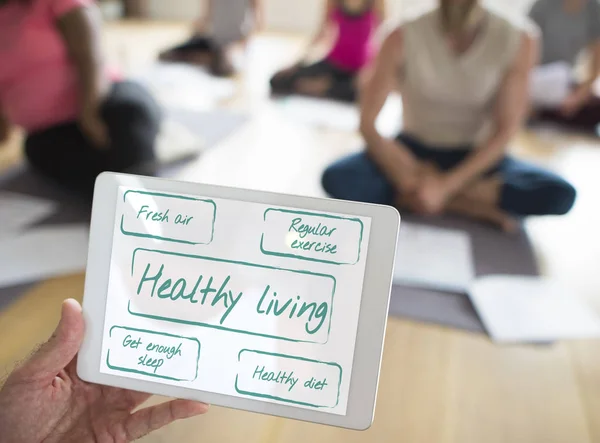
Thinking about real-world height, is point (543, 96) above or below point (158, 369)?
below

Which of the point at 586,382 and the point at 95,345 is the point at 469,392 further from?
the point at 95,345

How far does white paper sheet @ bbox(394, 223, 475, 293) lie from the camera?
4.55ft

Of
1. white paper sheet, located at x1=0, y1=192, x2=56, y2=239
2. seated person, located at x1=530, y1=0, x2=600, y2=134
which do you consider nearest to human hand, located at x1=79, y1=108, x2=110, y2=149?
white paper sheet, located at x1=0, y1=192, x2=56, y2=239

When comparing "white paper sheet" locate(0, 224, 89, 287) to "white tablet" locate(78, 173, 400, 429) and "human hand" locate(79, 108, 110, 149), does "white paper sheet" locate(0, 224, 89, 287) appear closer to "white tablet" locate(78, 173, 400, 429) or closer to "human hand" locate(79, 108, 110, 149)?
"human hand" locate(79, 108, 110, 149)

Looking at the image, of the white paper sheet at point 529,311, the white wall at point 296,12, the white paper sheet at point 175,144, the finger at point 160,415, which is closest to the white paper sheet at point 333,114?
the white paper sheet at point 175,144

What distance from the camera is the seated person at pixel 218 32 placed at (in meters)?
3.24

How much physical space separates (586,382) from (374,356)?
2.45ft

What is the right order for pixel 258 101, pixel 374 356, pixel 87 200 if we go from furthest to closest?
pixel 258 101 < pixel 87 200 < pixel 374 356

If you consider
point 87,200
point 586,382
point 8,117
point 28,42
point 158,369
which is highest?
point 28,42

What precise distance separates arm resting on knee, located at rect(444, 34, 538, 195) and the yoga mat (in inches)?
5.9

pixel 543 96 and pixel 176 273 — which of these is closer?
pixel 176 273

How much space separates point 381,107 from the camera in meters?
1.57

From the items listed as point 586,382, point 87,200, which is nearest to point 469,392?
point 586,382

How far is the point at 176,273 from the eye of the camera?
24.2 inches
